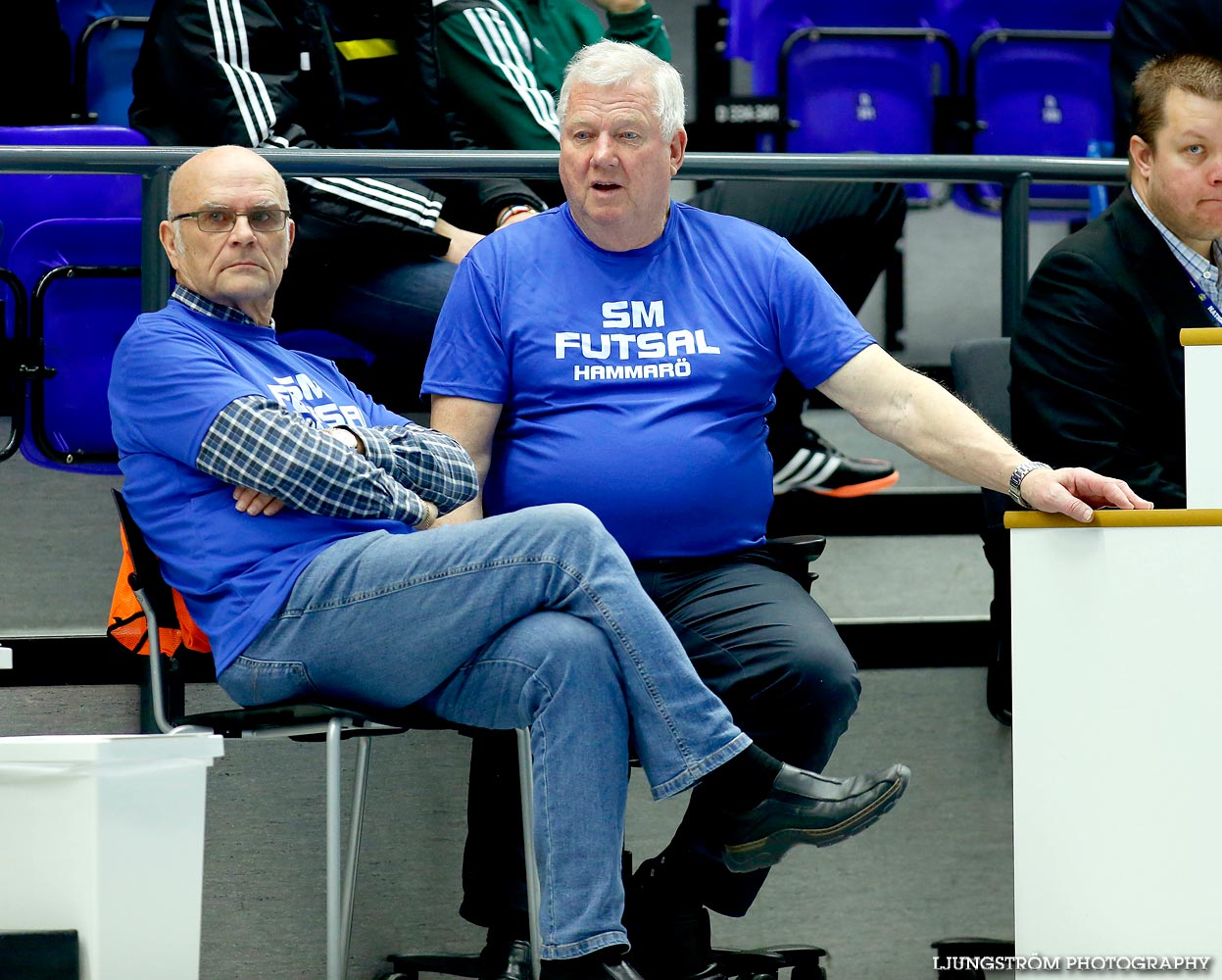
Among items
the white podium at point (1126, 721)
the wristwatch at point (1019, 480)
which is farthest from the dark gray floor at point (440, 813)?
the white podium at point (1126, 721)

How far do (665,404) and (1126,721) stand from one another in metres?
0.80

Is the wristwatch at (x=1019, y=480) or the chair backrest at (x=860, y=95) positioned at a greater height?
the chair backrest at (x=860, y=95)

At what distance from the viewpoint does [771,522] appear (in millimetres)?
3152

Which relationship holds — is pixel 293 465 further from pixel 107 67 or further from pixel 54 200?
pixel 107 67

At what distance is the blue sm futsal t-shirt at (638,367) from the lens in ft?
7.56

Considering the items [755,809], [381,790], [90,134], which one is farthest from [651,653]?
[90,134]

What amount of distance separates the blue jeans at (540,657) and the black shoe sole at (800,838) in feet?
0.51

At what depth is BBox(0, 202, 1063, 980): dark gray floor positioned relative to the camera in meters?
2.67

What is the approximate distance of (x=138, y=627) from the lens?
230 centimetres

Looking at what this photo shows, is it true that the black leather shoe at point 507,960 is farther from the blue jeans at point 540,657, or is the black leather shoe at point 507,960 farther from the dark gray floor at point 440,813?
the dark gray floor at point 440,813

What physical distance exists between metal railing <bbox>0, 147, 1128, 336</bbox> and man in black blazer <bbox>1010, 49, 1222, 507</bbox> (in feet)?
1.00

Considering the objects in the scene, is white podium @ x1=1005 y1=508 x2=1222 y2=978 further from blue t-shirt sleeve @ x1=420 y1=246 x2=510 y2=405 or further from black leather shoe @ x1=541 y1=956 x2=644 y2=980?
blue t-shirt sleeve @ x1=420 y1=246 x2=510 y2=405

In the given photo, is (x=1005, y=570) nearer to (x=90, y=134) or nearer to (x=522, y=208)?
(x=522, y=208)

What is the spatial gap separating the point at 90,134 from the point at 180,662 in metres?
0.90
